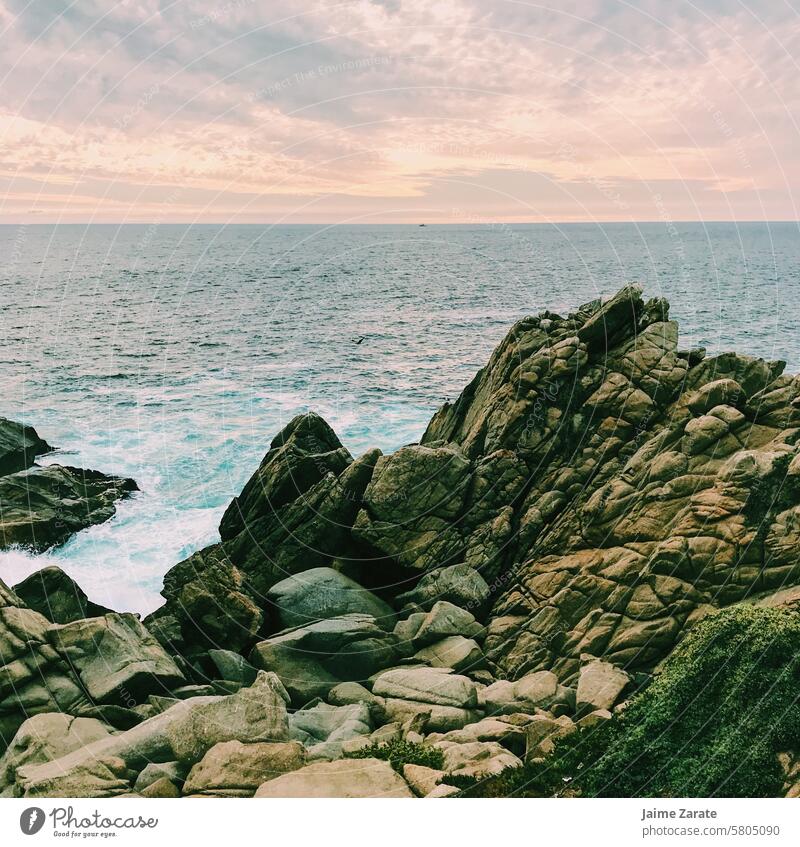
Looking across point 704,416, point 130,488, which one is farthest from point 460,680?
point 130,488

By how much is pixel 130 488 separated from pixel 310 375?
25558 mm

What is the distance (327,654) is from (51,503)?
2088 cm

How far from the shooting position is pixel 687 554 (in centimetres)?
2341

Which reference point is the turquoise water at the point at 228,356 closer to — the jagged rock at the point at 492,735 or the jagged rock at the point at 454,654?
the jagged rock at the point at 454,654

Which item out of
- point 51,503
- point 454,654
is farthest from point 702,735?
point 51,503

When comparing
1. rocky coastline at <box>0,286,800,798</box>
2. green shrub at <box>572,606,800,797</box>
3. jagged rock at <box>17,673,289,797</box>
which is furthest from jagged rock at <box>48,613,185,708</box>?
green shrub at <box>572,606,800,797</box>

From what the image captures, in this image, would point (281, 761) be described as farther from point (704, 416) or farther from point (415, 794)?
point (704, 416)

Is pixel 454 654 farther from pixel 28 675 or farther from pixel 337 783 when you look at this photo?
pixel 28 675

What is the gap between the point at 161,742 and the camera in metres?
20.0

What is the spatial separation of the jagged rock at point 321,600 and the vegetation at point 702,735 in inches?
397

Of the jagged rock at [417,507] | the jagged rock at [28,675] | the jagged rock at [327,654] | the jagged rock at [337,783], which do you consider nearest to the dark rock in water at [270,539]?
the jagged rock at [417,507]

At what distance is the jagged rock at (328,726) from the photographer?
20.5m

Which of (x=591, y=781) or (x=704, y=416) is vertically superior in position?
(x=704, y=416)
